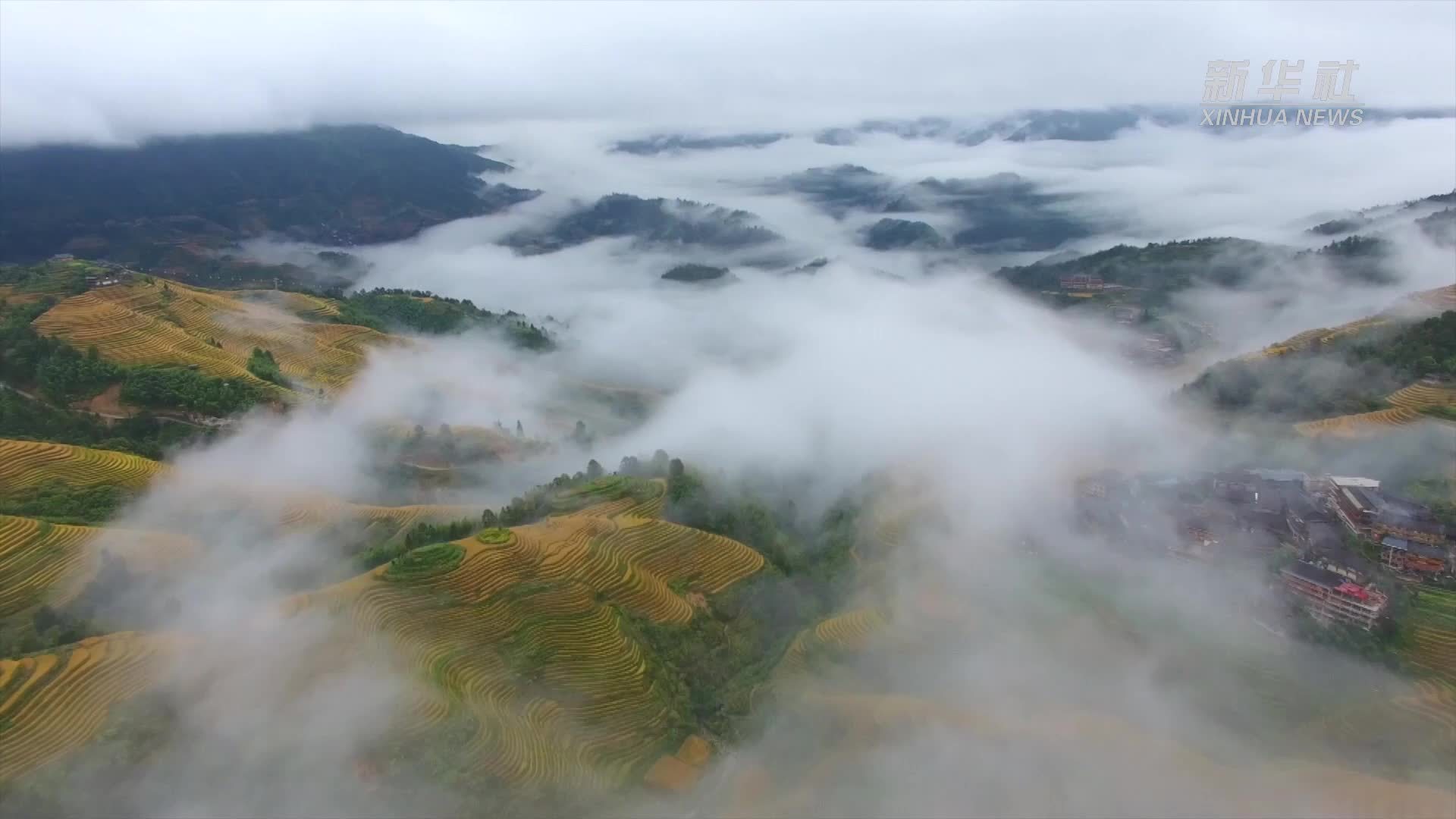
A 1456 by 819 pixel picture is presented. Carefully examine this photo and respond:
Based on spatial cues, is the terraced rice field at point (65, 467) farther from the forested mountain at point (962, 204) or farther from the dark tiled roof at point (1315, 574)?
the forested mountain at point (962, 204)

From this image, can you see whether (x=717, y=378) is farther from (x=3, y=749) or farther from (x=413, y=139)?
(x=413, y=139)

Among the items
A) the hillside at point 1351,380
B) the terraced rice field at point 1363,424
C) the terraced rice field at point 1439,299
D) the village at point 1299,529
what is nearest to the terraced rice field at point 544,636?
the village at point 1299,529

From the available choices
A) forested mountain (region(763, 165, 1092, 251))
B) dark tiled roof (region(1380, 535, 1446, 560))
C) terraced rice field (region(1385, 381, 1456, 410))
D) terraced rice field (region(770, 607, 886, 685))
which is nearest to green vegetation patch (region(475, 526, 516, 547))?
terraced rice field (region(770, 607, 886, 685))

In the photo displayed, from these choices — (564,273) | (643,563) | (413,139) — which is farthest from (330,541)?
(413,139)

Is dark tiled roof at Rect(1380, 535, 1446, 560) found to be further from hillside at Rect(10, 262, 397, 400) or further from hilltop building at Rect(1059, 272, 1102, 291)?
hilltop building at Rect(1059, 272, 1102, 291)

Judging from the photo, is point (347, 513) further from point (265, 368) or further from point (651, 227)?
point (651, 227)

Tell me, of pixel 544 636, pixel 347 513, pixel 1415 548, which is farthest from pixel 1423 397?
pixel 347 513
